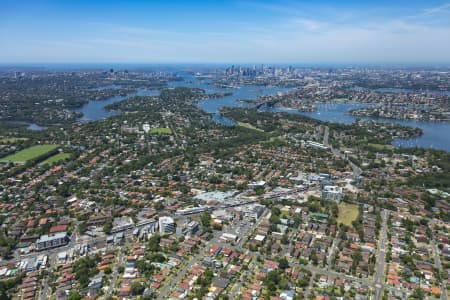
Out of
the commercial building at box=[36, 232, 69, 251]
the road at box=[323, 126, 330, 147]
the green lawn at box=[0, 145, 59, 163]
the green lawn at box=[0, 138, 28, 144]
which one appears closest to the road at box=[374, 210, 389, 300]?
the commercial building at box=[36, 232, 69, 251]

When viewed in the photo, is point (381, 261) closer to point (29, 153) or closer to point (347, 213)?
point (347, 213)

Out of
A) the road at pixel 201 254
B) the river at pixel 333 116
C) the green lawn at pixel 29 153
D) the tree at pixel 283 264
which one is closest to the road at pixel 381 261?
the tree at pixel 283 264

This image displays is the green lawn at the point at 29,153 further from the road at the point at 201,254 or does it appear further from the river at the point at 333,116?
the road at the point at 201,254

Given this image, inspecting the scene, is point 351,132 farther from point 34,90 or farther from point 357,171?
A: point 34,90

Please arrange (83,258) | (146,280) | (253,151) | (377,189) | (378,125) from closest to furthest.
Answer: (146,280) → (83,258) → (377,189) → (253,151) → (378,125)

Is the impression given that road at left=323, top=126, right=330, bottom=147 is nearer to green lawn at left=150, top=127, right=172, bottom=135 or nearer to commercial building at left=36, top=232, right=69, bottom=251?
green lawn at left=150, top=127, right=172, bottom=135

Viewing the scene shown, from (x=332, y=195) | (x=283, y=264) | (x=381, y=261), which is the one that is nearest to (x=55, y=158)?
(x=332, y=195)

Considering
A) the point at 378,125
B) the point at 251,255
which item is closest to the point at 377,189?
the point at 251,255
